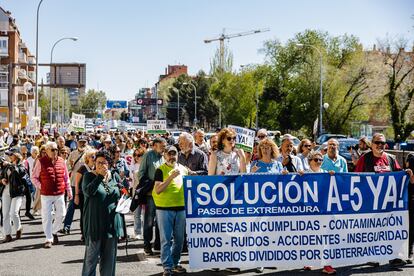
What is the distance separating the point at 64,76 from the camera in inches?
1618

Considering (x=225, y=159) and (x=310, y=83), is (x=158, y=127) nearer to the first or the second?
(x=225, y=159)

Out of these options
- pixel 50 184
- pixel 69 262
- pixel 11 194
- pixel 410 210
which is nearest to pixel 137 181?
pixel 50 184

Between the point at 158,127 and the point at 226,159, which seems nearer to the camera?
the point at 226,159

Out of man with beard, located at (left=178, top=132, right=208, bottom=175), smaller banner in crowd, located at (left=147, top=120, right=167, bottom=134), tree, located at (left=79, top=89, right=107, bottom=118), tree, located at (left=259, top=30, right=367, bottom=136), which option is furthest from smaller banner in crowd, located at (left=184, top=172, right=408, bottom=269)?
tree, located at (left=79, top=89, right=107, bottom=118)

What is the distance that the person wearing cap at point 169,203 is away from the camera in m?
8.02

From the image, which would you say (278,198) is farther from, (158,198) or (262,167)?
(158,198)

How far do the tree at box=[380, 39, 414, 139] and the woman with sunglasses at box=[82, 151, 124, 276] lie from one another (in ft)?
131

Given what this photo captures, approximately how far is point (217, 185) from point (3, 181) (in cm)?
516

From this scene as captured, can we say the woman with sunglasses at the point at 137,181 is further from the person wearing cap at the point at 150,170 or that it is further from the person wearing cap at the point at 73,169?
the person wearing cap at the point at 150,170

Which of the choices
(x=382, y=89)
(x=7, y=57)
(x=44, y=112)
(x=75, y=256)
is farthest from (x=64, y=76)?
(x=44, y=112)

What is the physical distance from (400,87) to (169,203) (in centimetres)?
4076

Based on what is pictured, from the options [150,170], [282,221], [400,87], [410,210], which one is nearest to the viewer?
[282,221]

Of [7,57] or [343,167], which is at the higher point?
[7,57]

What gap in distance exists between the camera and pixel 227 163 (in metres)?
8.66
